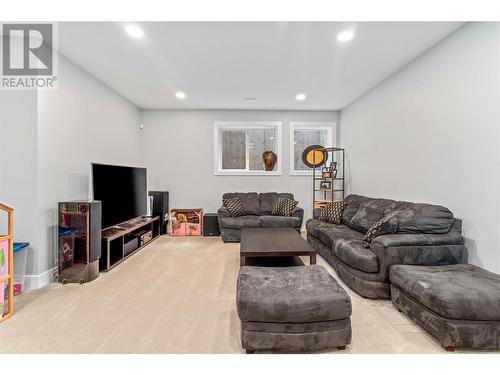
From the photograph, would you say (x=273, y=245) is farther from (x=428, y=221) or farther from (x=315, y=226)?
(x=428, y=221)

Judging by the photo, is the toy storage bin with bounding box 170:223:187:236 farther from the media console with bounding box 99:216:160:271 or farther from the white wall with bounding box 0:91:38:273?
the white wall with bounding box 0:91:38:273

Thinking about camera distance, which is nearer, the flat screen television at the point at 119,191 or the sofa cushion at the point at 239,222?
the flat screen television at the point at 119,191

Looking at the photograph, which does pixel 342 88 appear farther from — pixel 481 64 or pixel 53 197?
pixel 53 197

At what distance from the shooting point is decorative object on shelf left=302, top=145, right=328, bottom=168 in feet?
18.4

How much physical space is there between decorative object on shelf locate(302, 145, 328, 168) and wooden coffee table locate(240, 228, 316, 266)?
2281mm

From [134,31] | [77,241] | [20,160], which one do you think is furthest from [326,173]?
[20,160]

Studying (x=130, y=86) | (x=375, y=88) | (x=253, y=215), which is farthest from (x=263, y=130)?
(x=130, y=86)

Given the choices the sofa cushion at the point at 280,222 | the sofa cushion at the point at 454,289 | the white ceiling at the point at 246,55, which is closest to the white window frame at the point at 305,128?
the white ceiling at the point at 246,55

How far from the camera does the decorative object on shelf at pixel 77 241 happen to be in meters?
3.00

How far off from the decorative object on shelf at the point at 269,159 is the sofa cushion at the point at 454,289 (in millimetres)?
3869

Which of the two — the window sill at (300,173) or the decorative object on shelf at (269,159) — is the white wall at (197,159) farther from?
the decorative object on shelf at (269,159)

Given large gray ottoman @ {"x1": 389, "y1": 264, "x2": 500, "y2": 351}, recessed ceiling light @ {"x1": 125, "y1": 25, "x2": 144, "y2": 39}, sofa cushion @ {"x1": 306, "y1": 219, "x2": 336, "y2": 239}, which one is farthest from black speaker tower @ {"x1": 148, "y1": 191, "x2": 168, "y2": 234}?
large gray ottoman @ {"x1": 389, "y1": 264, "x2": 500, "y2": 351}

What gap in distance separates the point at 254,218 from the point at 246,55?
9.40ft

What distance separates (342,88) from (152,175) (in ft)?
13.9
